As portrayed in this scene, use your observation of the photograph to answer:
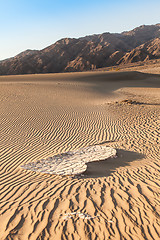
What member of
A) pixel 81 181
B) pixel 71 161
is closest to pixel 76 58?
pixel 71 161

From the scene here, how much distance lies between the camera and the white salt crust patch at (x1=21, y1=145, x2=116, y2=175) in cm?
604

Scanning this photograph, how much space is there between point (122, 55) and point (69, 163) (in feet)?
281

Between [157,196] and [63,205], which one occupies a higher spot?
[63,205]

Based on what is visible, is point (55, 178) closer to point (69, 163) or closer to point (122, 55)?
point (69, 163)

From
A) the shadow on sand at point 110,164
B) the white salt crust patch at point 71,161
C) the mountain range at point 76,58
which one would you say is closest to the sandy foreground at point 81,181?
the shadow on sand at point 110,164

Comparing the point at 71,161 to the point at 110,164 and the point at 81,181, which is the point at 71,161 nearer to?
the point at 110,164

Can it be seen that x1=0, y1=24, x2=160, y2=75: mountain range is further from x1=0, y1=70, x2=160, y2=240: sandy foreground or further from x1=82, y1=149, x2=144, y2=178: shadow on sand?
→ x1=82, y1=149, x2=144, y2=178: shadow on sand

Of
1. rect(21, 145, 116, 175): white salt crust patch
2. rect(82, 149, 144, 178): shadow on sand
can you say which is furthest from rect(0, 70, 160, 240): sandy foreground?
rect(21, 145, 116, 175): white salt crust patch

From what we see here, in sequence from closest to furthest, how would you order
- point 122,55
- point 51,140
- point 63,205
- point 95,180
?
point 63,205 < point 95,180 < point 51,140 < point 122,55

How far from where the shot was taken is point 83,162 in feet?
21.6

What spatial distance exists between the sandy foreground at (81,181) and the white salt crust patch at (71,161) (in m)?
0.23

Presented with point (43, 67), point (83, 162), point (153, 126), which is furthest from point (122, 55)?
point (83, 162)

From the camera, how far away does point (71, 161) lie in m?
6.71

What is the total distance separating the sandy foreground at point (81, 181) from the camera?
3748 mm
